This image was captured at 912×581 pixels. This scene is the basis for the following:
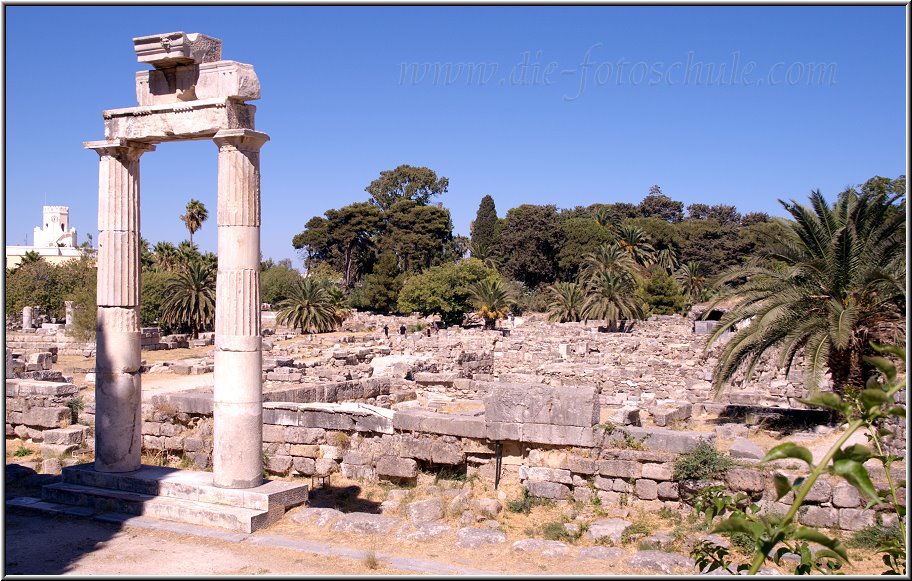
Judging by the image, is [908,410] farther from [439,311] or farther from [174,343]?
[439,311]

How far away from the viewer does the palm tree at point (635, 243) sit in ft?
225

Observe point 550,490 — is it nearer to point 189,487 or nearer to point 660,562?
point 660,562

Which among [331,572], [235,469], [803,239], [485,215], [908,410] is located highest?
[485,215]

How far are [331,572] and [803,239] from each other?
34.1 feet

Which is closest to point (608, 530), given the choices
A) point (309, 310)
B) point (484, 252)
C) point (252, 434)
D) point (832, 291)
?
point (252, 434)

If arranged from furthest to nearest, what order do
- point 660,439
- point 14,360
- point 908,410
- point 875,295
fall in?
point 14,360
point 875,295
point 660,439
point 908,410

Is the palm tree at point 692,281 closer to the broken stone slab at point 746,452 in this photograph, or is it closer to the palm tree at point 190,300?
the palm tree at point 190,300

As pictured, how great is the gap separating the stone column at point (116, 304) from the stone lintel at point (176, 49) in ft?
3.82

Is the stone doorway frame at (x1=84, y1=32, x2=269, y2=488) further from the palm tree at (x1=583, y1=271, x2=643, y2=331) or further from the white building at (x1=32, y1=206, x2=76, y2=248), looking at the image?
the white building at (x1=32, y1=206, x2=76, y2=248)

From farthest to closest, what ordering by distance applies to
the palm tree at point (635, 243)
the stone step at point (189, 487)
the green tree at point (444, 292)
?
the palm tree at point (635, 243)
the green tree at point (444, 292)
the stone step at point (189, 487)

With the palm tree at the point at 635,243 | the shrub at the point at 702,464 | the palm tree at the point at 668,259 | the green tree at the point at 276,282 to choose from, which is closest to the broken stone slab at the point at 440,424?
the shrub at the point at 702,464

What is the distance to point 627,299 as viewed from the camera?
47.4 metres

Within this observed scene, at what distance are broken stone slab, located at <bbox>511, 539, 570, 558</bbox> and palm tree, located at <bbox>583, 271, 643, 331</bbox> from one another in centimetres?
3855

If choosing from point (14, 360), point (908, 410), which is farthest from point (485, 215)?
point (908, 410)
